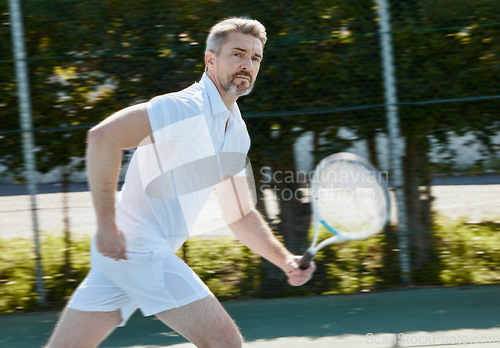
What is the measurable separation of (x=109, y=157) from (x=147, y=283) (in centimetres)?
52

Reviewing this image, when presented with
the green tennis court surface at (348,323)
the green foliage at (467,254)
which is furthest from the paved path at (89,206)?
the green tennis court surface at (348,323)

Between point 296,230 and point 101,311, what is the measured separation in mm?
2858

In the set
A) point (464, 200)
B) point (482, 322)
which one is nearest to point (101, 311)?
point (482, 322)

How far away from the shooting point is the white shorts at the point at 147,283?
2.68 meters

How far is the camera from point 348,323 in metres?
4.75

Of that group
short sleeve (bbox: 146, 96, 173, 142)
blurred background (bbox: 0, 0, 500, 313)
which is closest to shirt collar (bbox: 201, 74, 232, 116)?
short sleeve (bbox: 146, 96, 173, 142)

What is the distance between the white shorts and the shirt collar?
580 mm

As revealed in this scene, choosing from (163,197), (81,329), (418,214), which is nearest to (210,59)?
(163,197)

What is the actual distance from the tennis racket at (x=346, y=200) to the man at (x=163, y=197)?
0.93 ft

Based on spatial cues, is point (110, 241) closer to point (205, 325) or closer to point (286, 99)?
point (205, 325)

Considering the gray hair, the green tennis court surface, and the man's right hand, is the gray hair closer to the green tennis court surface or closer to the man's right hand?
the man's right hand

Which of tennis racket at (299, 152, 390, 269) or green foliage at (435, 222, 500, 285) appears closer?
tennis racket at (299, 152, 390, 269)

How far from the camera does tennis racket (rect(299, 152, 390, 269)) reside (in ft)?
9.86

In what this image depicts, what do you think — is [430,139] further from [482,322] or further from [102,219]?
[102,219]
